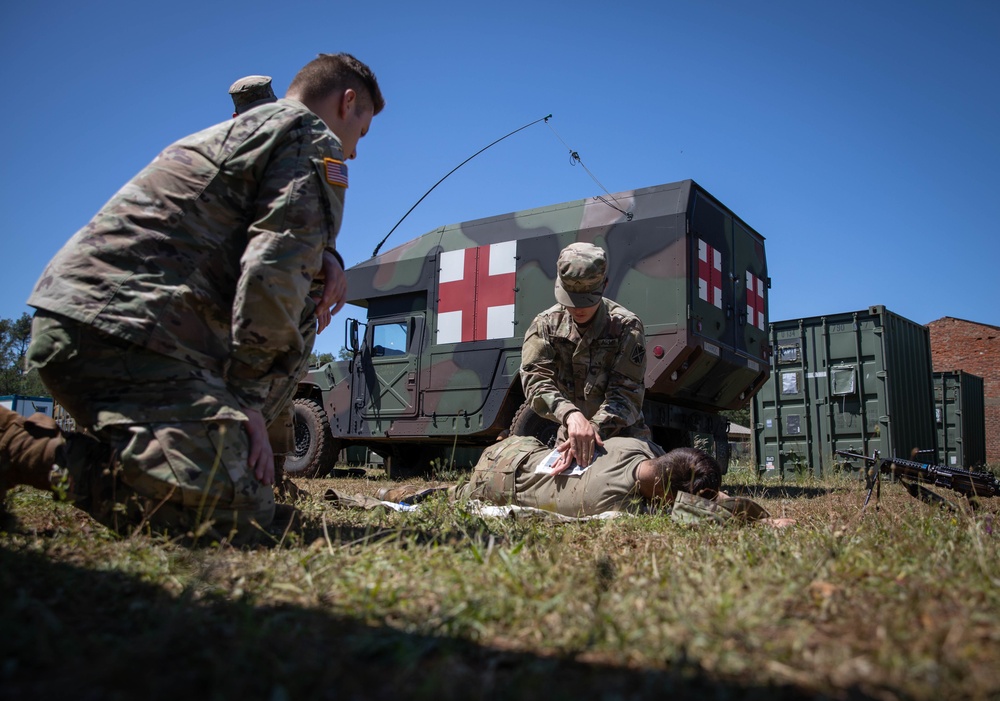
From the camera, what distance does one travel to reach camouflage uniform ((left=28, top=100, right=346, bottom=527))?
2176mm

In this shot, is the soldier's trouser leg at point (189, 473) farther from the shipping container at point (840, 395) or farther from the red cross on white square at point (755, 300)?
the shipping container at point (840, 395)

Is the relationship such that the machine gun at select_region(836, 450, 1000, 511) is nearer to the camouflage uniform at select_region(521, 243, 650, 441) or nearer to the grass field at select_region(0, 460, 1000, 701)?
the camouflage uniform at select_region(521, 243, 650, 441)

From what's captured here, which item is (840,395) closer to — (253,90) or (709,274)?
(709,274)

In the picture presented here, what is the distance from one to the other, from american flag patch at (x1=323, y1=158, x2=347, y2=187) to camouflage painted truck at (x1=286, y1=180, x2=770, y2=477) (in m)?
4.08

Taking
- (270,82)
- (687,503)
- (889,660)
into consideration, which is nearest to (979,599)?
(889,660)

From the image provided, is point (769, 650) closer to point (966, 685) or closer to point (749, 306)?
point (966, 685)

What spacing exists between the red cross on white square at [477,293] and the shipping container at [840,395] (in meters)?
5.04

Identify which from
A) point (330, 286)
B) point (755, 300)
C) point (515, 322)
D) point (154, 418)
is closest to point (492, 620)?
point (154, 418)

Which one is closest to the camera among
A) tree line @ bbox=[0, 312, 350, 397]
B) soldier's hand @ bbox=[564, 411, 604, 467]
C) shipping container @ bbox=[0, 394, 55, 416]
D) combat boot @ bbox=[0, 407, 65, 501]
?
combat boot @ bbox=[0, 407, 65, 501]

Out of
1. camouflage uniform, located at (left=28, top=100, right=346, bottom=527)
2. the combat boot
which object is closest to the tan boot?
the combat boot

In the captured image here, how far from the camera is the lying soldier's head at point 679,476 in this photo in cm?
349

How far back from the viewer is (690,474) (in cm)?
353

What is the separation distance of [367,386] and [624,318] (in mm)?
4328

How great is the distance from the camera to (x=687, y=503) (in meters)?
3.20
